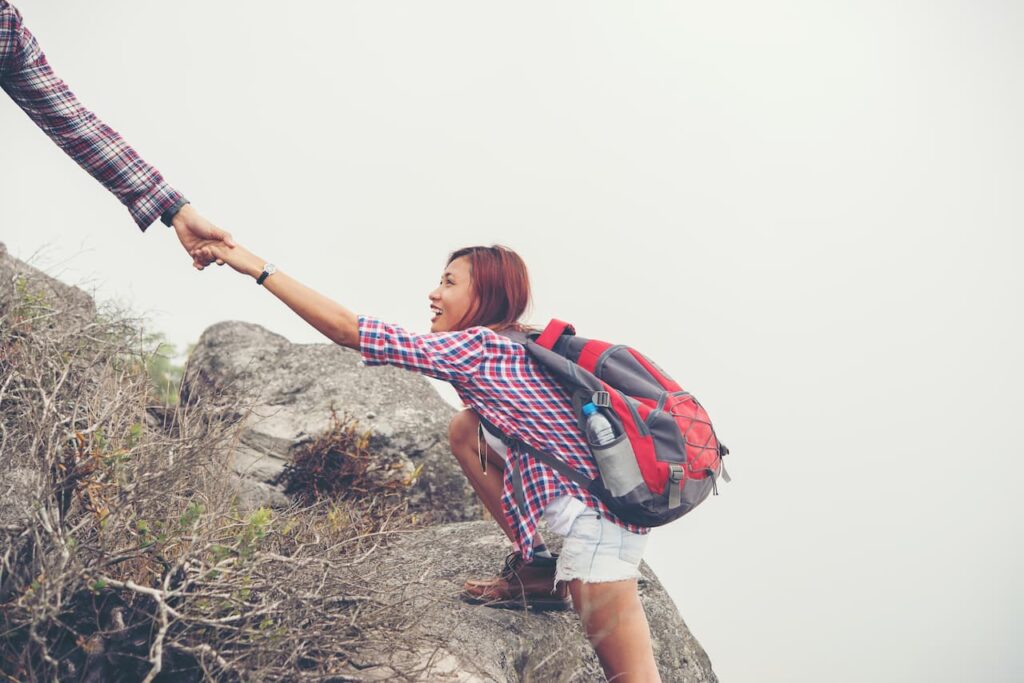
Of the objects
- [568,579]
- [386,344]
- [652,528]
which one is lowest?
[568,579]

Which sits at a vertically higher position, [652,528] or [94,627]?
[652,528]

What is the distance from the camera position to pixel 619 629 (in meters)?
3.37

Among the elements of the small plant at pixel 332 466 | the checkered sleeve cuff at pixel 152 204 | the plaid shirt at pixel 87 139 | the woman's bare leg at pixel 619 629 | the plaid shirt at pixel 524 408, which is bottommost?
the small plant at pixel 332 466

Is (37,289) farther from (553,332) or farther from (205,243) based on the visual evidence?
(553,332)

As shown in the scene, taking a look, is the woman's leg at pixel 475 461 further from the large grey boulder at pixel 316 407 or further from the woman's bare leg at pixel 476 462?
the large grey boulder at pixel 316 407

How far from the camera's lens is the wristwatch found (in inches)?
123

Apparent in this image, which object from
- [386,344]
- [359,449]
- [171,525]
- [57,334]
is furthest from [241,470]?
[386,344]

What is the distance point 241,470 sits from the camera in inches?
241

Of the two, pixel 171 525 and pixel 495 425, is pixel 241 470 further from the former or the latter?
pixel 495 425

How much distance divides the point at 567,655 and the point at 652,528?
1.07 metres

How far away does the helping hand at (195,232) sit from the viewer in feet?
11.1

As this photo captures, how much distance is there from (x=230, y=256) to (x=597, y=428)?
1.55 m


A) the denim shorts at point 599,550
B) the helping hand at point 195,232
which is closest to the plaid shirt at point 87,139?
the helping hand at point 195,232

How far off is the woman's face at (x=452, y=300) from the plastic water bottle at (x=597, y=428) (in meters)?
0.81
